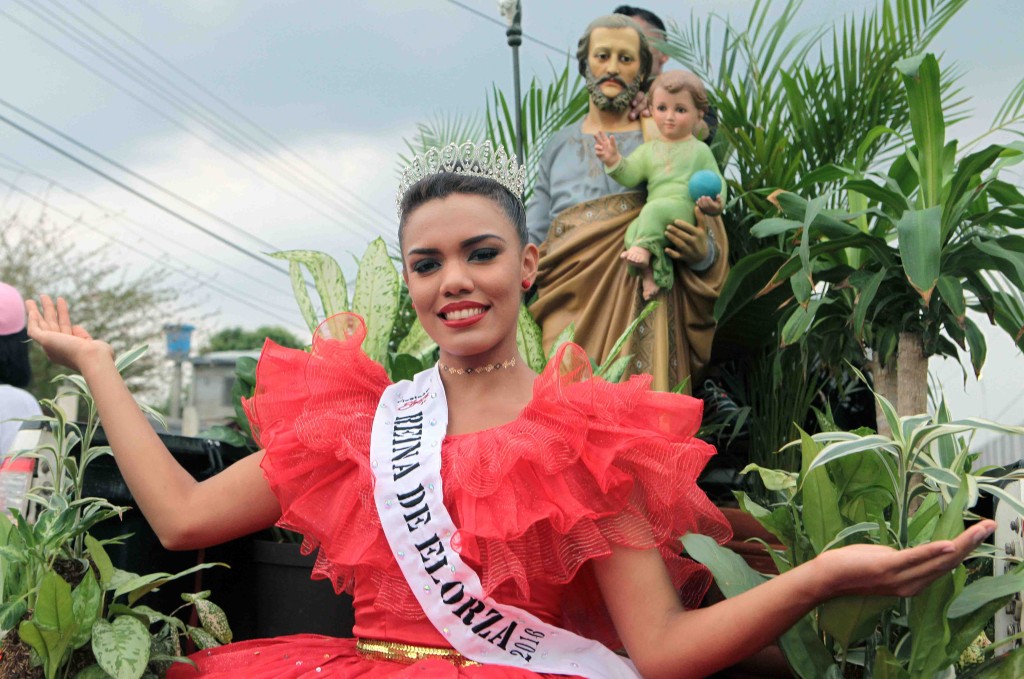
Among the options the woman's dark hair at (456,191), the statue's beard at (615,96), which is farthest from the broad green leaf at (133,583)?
the statue's beard at (615,96)

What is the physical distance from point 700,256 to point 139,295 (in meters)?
15.4

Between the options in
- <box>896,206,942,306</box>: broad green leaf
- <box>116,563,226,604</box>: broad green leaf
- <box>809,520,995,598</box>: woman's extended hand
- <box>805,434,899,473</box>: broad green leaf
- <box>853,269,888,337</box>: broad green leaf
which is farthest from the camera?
<box>853,269,888,337</box>: broad green leaf

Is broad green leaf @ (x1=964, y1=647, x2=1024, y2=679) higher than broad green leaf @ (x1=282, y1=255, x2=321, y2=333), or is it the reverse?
broad green leaf @ (x1=282, y1=255, x2=321, y2=333)

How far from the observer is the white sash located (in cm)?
157

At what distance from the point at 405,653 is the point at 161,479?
553 mm

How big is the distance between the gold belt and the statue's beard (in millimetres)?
2066

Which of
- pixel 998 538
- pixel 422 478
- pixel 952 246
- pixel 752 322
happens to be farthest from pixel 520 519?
pixel 752 322

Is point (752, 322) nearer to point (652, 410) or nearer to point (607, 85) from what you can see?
point (607, 85)

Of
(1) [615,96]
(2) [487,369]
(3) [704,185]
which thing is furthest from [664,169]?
(2) [487,369]

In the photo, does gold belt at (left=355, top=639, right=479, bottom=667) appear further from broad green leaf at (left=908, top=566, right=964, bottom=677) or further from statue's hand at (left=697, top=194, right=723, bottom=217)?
statue's hand at (left=697, top=194, right=723, bottom=217)

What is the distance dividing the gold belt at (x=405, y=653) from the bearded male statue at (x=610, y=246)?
141 cm

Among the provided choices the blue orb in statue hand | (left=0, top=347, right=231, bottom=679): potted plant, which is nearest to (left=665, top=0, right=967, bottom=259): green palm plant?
the blue orb in statue hand

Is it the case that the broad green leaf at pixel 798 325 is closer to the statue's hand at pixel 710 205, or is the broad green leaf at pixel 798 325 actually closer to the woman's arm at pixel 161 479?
the statue's hand at pixel 710 205

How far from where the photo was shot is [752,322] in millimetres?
3191
